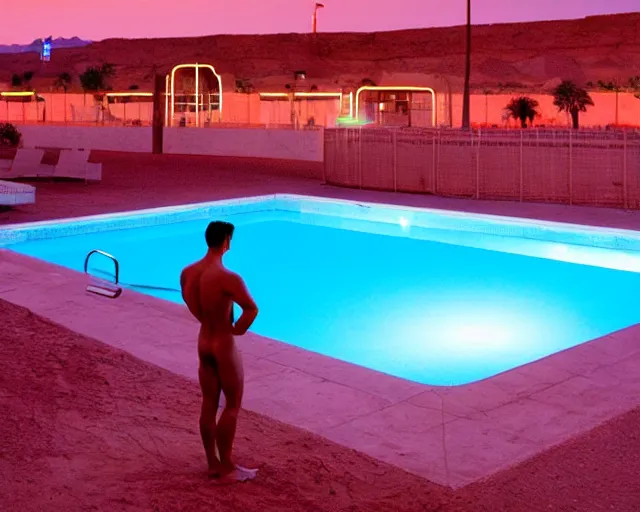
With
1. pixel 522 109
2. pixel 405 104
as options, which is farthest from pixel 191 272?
pixel 522 109

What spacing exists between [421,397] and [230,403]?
→ 171 cm

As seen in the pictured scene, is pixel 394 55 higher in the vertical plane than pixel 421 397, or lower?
higher

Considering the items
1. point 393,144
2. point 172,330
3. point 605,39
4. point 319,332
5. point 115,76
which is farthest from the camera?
point 115,76

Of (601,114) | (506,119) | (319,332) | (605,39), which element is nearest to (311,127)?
(506,119)

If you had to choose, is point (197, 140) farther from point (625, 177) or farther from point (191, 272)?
point (191, 272)

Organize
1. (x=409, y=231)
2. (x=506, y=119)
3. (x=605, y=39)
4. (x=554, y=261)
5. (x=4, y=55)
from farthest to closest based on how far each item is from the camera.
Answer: (x=4, y=55), (x=605, y=39), (x=506, y=119), (x=409, y=231), (x=554, y=261)

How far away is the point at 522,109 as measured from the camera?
35031 mm

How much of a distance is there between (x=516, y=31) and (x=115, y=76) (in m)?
29.4

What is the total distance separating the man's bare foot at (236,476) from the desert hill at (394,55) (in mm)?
49960

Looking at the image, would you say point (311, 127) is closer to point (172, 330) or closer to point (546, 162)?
point (546, 162)

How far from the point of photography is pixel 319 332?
8.81m

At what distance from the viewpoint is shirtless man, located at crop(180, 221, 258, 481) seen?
363cm

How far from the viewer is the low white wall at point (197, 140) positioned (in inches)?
994

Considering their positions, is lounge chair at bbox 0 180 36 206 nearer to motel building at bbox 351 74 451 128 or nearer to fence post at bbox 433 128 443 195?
fence post at bbox 433 128 443 195
